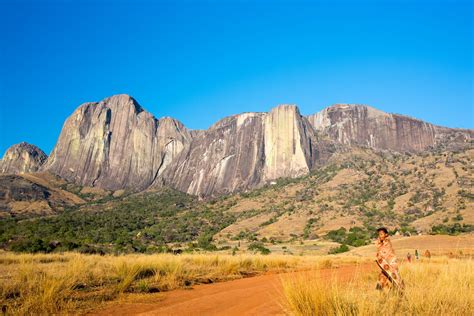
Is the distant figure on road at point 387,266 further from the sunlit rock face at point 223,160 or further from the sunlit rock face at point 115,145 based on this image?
the sunlit rock face at point 115,145

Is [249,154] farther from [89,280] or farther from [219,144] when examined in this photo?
[89,280]

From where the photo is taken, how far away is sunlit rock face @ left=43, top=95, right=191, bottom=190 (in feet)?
564

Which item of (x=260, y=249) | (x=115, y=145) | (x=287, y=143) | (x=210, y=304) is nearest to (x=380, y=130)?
(x=287, y=143)

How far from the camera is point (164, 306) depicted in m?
8.41

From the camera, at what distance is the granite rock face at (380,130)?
457ft

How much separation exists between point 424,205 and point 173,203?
8334cm

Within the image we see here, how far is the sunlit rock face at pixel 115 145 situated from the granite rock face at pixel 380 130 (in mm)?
74676

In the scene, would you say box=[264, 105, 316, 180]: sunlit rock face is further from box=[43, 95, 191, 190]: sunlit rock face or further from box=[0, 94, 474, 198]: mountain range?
box=[43, 95, 191, 190]: sunlit rock face

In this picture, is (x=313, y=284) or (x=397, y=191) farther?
(x=397, y=191)

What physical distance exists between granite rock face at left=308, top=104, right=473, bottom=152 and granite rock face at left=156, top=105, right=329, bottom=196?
1185cm

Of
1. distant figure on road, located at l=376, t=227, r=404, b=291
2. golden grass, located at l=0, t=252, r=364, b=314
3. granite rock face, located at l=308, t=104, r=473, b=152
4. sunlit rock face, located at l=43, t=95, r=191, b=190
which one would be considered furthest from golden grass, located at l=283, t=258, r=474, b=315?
sunlit rock face, located at l=43, t=95, r=191, b=190

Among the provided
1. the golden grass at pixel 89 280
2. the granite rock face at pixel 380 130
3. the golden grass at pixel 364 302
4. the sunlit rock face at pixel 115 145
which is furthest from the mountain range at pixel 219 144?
the golden grass at pixel 364 302

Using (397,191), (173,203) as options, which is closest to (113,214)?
(173,203)

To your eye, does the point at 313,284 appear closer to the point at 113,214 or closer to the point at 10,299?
the point at 10,299
